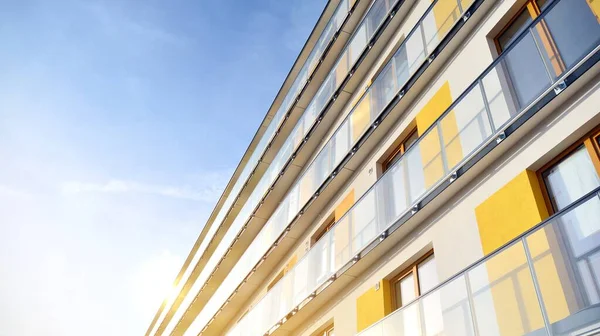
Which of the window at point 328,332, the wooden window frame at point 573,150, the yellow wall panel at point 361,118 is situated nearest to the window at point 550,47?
the wooden window frame at point 573,150

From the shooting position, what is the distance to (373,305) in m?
7.87

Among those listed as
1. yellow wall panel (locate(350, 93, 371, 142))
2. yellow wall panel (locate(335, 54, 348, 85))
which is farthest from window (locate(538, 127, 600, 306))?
yellow wall panel (locate(335, 54, 348, 85))

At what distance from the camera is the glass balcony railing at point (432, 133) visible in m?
5.29

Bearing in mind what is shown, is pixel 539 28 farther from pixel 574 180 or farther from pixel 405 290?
pixel 405 290

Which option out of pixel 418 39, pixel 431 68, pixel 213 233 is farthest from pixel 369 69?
pixel 213 233

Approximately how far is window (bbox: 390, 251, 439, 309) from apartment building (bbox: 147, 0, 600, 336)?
3cm

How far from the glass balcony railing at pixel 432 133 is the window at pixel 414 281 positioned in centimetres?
76

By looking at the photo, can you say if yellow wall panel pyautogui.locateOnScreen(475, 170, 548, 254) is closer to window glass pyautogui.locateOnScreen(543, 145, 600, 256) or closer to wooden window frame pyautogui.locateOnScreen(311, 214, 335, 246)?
window glass pyautogui.locateOnScreen(543, 145, 600, 256)

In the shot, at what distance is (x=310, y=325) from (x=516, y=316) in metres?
6.52

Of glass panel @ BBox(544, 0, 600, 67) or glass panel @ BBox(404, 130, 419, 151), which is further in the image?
glass panel @ BBox(404, 130, 419, 151)

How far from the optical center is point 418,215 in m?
7.16

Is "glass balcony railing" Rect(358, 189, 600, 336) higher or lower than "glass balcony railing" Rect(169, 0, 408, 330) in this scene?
lower

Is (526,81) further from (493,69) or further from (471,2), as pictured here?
(471,2)

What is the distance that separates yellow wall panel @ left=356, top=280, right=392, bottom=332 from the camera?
7574 millimetres
